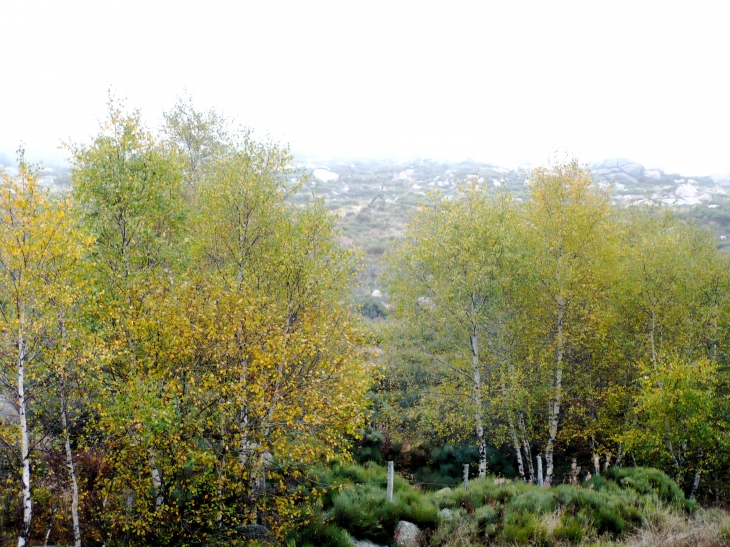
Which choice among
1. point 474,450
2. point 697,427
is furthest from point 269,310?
point 474,450

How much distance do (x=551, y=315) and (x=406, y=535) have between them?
1061 centimetres

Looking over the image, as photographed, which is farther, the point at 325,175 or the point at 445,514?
the point at 325,175

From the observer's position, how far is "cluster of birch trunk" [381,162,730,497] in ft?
57.2

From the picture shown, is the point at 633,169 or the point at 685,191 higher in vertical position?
the point at 633,169

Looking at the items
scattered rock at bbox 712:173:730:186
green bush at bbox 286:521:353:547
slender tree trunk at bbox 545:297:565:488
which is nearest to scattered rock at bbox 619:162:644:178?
scattered rock at bbox 712:173:730:186

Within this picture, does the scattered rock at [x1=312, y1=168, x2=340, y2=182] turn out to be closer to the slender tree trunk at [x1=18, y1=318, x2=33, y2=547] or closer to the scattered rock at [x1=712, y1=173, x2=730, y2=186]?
the scattered rock at [x1=712, y1=173, x2=730, y2=186]

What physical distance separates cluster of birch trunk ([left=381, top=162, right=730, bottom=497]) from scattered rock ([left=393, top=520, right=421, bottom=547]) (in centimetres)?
524

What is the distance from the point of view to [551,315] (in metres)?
18.5

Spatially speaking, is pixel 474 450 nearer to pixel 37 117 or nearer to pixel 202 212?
pixel 202 212

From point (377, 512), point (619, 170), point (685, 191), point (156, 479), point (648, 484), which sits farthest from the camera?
point (619, 170)

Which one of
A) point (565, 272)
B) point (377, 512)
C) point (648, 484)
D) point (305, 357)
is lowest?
point (648, 484)

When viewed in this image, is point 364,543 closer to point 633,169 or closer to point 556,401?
point 556,401

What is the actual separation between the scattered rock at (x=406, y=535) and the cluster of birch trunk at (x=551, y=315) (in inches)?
206

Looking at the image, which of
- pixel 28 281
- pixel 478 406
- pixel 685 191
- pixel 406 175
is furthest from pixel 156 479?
pixel 406 175
